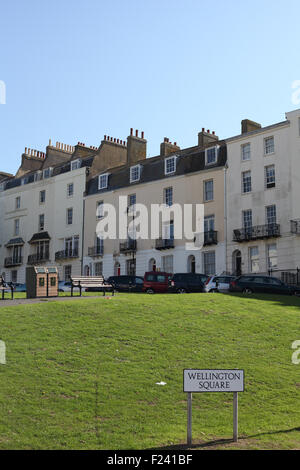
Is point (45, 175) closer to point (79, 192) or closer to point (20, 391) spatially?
point (79, 192)

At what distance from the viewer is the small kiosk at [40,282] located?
28688 millimetres

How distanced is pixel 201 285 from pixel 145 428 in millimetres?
27197

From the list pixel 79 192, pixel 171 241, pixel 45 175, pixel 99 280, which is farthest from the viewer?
pixel 45 175

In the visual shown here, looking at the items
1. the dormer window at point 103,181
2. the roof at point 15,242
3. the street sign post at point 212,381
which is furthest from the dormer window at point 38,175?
the street sign post at point 212,381

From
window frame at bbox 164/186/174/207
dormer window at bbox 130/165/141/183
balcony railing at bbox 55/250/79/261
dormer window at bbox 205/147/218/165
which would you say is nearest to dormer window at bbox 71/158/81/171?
dormer window at bbox 130/165/141/183

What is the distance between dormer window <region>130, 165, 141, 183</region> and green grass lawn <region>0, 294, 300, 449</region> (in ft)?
107

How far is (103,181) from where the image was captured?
2302 inches

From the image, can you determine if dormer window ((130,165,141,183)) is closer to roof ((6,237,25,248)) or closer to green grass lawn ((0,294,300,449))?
roof ((6,237,25,248))

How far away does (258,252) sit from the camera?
44812 mm

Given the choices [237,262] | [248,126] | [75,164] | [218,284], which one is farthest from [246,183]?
[75,164]

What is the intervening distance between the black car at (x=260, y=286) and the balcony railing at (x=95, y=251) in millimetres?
22048

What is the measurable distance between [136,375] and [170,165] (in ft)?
127
